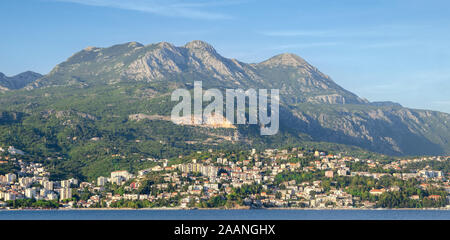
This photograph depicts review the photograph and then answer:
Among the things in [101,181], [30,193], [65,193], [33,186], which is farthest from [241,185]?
[33,186]

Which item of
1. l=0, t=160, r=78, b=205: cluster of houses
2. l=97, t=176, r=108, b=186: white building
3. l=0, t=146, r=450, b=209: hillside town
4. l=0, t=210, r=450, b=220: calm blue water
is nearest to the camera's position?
l=0, t=210, r=450, b=220: calm blue water

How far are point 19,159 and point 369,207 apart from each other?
2975 inches

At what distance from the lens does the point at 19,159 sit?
150 m

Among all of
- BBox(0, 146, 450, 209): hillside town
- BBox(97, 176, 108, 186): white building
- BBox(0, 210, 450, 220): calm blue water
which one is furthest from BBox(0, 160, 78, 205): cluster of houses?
BBox(0, 210, 450, 220): calm blue water

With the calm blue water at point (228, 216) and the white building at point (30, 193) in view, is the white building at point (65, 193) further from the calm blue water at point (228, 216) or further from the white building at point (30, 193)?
the calm blue water at point (228, 216)

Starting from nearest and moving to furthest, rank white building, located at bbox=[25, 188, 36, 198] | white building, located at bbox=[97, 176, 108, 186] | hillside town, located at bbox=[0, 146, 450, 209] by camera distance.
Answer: hillside town, located at bbox=[0, 146, 450, 209] < white building, located at bbox=[25, 188, 36, 198] < white building, located at bbox=[97, 176, 108, 186]

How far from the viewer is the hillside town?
114 meters

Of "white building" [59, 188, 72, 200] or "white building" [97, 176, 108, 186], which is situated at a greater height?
"white building" [97, 176, 108, 186]

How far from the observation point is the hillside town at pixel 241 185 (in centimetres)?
11356

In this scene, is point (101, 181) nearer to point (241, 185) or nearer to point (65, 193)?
point (65, 193)

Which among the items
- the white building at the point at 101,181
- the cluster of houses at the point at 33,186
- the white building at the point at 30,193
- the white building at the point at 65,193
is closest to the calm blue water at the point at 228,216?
the white building at the point at 65,193

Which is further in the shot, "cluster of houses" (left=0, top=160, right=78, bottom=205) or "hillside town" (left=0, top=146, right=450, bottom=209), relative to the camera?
"cluster of houses" (left=0, top=160, right=78, bottom=205)

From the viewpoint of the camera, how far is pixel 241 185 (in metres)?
123

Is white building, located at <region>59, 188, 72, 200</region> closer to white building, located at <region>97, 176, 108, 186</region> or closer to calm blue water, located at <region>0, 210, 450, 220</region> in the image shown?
white building, located at <region>97, 176, 108, 186</region>
